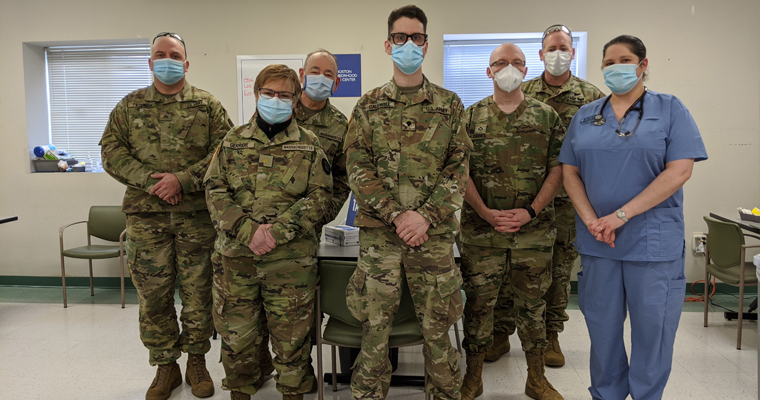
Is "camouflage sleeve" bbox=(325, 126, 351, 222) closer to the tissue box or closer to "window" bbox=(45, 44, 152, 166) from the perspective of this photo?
the tissue box

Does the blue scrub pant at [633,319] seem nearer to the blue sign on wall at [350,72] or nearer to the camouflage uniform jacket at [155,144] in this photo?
the camouflage uniform jacket at [155,144]

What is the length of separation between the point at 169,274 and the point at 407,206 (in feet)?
4.74

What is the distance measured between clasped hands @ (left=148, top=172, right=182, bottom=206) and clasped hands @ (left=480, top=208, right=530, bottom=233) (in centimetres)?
165

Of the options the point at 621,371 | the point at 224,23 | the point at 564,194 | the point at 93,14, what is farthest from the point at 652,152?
the point at 93,14

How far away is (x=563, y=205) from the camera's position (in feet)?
9.06

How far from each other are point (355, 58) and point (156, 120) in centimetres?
233

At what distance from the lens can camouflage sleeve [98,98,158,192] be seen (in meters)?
2.43

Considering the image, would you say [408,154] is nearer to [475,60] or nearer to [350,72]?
[350,72]

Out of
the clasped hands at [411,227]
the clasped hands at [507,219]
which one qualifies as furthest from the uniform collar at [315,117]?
the clasped hands at [507,219]

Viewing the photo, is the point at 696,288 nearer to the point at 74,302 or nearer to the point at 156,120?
the point at 156,120

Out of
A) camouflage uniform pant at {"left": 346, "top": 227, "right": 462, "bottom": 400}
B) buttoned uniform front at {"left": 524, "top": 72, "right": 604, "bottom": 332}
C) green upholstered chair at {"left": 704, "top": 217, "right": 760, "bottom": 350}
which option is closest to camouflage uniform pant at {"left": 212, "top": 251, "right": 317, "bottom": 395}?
camouflage uniform pant at {"left": 346, "top": 227, "right": 462, "bottom": 400}

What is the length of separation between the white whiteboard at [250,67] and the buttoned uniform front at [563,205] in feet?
8.10

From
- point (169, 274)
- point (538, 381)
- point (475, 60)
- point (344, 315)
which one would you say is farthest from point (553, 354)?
point (475, 60)

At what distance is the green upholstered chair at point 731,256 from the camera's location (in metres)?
3.12
